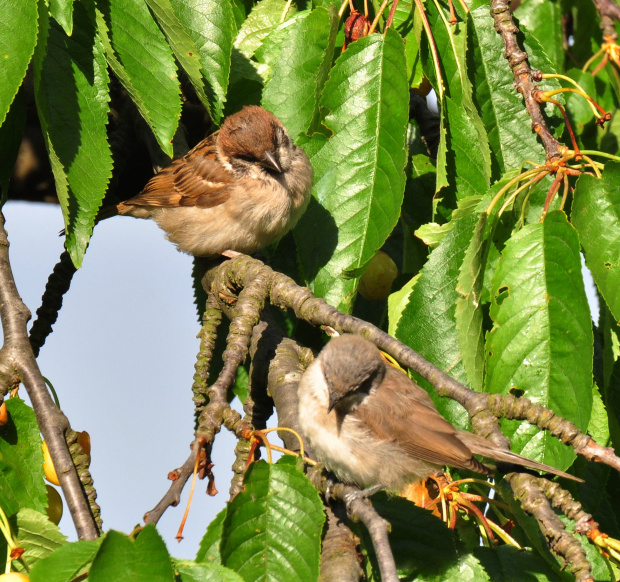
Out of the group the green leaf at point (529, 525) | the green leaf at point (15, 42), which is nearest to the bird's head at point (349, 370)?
the green leaf at point (529, 525)

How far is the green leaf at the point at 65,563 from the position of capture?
5.75 feet

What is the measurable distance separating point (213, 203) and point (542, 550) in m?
3.02

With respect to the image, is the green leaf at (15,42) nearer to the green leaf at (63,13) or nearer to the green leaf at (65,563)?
the green leaf at (63,13)

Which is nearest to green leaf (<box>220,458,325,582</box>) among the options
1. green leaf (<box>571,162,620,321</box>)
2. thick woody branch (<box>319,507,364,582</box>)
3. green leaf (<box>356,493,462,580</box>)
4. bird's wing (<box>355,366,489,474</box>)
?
thick woody branch (<box>319,507,364,582</box>)

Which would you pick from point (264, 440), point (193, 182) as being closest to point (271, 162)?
point (193, 182)

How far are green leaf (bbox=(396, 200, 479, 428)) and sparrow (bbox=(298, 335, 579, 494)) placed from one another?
1.08ft

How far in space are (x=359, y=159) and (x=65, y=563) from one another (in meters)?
2.00

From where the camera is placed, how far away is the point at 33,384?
2.54 meters

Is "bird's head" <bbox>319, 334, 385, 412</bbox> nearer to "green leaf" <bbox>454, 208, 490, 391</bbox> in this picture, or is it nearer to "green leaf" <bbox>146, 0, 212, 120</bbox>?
"green leaf" <bbox>454, 208, 490, 391</bbox>

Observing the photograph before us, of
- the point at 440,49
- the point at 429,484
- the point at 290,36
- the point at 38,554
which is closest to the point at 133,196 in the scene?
the point at 290,36

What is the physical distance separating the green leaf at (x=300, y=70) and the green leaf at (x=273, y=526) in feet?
5.55

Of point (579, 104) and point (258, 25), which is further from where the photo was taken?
point (579, 104)

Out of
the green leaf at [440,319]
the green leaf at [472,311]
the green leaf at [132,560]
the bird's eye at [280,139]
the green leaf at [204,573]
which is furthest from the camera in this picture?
the bird's eye at [280,139]

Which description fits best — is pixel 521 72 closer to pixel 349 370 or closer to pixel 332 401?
pixel 349 370
